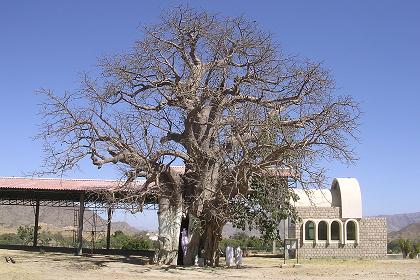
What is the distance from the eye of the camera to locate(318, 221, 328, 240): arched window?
3338 cm

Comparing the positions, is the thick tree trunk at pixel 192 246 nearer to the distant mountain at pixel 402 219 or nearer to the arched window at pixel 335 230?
the arched window at pixel 335 230

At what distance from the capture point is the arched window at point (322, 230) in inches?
1314

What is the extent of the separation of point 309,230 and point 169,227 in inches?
554

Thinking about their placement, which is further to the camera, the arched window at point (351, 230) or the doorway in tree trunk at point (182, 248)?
the arched window at point (351, 230)

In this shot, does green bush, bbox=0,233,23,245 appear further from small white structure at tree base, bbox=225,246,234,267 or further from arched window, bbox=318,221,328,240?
small white structure at tree base, bbox=225,246,234,267

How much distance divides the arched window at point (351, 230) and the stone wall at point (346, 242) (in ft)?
1.19

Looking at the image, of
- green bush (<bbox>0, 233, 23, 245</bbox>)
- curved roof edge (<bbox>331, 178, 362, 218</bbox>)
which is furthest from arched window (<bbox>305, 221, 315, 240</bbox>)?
green bush (<bbox>0, 233, 23, 245</bbox>)

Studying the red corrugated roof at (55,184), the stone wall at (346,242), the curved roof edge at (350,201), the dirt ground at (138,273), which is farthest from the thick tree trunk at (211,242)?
the curved roof edge at (350,201)

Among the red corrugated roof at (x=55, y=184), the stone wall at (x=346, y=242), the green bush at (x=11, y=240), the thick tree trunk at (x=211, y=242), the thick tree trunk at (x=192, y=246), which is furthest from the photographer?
the green bush at (x=11, y=240)

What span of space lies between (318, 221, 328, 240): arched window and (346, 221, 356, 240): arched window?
1.39 m

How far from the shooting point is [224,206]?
21594 mm

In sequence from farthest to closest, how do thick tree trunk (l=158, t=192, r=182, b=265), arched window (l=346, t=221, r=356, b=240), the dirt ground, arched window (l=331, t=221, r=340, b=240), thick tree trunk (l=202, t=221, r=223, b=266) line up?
arched window (l=331, t=221, r=340, b=240) → arched window (l=346, t=221, r=356, b=240) → thick tree trunk (l=202, t=221, r=223, b=266) → thick tree trunk (l=158, t=192, r=182, b=265) → the dirt ground

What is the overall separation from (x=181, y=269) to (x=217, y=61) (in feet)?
26.7

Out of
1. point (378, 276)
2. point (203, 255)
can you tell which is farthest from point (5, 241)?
point (378, 276)
